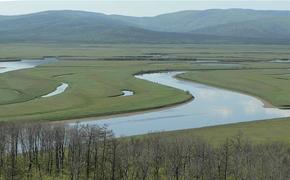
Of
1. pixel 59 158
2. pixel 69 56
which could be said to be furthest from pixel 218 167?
pixel 69 56

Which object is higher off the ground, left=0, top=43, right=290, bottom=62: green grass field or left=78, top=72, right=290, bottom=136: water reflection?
left=78, top=72, right=290, bottom=136: water reflection

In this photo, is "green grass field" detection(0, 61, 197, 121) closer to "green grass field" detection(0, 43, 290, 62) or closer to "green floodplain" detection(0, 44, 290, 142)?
"green floodplain" detection(0, 44, 290, 142)

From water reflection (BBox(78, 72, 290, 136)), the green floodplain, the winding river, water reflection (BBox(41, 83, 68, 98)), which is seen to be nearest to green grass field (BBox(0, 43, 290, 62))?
the green floodplain

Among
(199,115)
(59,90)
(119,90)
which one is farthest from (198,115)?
(59,90)

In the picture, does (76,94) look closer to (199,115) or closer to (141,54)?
(199,115)

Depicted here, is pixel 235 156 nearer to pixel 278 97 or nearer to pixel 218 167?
pixel 218 167

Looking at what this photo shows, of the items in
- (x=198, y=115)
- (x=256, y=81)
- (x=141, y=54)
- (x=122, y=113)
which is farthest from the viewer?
(x=141, y=54)
